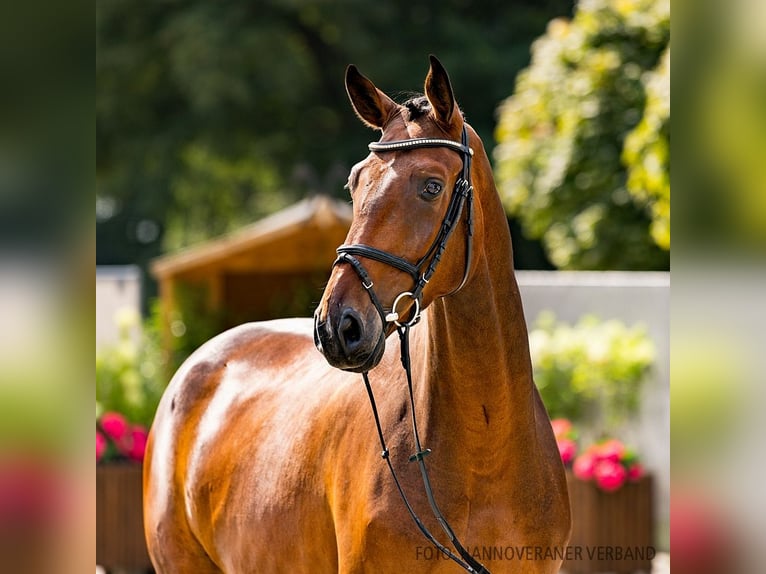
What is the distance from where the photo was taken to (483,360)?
2.77m

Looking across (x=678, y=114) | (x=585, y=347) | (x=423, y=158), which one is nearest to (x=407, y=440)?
(x=423, y=158)

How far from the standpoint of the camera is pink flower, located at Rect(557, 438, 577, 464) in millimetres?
7484

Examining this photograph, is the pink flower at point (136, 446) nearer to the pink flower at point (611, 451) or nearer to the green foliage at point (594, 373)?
the green foliage at point (594, 373)

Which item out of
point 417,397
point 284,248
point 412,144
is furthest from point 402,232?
point 284,248

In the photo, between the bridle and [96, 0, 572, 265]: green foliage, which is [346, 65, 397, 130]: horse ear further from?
[96, 0, 572, 265]: green foliage

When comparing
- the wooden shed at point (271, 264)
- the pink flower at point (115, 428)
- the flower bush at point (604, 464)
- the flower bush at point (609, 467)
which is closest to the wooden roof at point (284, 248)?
the wooden shed at point (271, 264)

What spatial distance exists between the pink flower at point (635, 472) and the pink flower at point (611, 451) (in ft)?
0.37

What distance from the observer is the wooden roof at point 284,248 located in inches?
426

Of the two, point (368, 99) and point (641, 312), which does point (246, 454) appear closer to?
point (368, 99)

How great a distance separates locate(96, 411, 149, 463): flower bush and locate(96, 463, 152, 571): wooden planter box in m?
0.14

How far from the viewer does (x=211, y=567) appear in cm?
430

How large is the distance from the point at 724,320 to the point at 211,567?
347cm

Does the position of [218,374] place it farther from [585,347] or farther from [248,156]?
[248,156]

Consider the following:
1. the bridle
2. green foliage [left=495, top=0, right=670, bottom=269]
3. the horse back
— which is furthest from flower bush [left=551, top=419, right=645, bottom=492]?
the bridle
